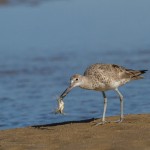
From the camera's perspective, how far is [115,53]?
18.4 meters

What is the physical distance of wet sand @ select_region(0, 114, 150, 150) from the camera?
808 cm

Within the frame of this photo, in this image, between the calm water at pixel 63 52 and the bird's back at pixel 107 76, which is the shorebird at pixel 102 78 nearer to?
the bird's back at pixel 107 76

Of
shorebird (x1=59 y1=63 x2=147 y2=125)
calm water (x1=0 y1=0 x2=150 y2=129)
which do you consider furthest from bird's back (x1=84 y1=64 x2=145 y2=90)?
calm water (x1=0 y1=0 x2=150 y2=129)

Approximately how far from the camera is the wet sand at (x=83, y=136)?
8078 millimetres

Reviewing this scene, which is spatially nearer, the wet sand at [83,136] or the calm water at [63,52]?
the wet sand at [83,136]

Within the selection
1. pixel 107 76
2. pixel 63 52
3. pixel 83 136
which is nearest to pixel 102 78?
pixel 107 76

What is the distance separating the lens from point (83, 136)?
884 cm

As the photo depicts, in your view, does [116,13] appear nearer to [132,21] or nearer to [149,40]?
[132,21]

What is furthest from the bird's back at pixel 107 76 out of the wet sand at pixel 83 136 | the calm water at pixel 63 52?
the calm water at pixel 63 52

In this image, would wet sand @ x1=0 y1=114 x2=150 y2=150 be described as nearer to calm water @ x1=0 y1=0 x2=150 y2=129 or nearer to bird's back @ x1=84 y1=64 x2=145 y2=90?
bird's back @ x1=84 y1=64 x2=145 y2=90

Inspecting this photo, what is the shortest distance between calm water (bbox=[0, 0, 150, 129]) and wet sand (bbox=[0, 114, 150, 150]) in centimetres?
189

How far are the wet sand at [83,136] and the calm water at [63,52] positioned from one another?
189 cm

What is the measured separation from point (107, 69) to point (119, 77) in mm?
211

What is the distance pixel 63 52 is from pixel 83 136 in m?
10.1
